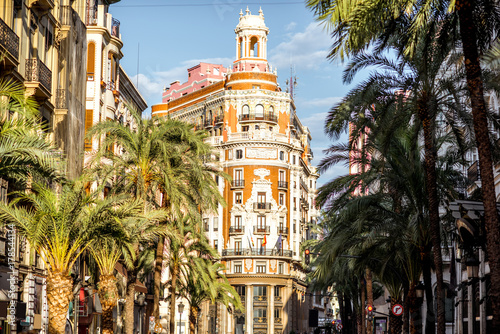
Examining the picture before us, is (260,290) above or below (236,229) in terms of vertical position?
below

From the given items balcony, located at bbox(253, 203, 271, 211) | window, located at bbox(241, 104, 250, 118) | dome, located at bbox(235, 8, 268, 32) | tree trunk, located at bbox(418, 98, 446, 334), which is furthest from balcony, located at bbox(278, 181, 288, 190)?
tree trunk, located at bbox(418, 98, 446, 334)

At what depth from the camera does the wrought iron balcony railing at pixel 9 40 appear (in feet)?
90.8

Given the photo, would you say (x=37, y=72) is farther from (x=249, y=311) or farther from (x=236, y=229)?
(x=249, y=311)

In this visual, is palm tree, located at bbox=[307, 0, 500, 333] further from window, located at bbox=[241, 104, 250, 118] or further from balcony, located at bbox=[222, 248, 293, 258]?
window, located at bbox=[241, 104, 250, 118]

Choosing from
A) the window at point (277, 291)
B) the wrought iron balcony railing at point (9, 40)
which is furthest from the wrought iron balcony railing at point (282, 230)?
the wrought iron balcony railing at point (9, 40)

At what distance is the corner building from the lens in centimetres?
10212

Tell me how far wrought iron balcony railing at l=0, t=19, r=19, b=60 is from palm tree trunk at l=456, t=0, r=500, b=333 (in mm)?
16788

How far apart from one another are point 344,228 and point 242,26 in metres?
77.6

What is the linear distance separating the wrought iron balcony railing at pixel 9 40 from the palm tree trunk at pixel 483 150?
55.1 feet

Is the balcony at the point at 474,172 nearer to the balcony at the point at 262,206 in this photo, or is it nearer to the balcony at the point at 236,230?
the balcony at the point at 262,206

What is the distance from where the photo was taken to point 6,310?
88.9 ft

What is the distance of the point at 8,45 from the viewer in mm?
28391

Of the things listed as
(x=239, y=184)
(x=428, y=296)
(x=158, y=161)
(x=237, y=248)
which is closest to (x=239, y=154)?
(x=239, y=184)

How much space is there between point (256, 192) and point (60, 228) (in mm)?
80086
